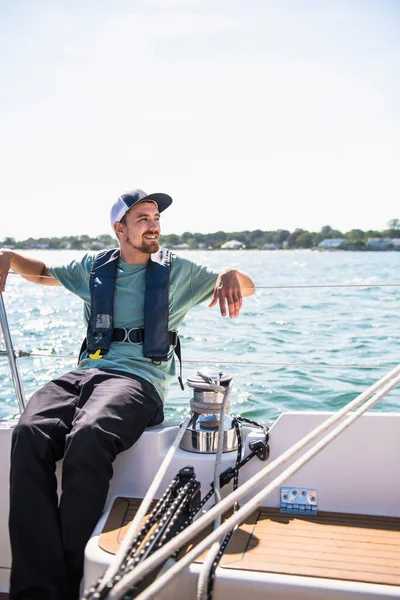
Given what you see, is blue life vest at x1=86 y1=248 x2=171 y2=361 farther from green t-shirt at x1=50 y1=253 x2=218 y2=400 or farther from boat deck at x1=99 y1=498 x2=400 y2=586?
boat deck at x1=99 y1=498 x2=400 y2=586

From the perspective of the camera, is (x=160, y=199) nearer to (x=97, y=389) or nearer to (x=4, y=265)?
(x=4, y=265)

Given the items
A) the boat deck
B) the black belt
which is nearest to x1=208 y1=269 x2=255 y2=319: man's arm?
the black belt

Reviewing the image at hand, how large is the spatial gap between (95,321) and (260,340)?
5875 millimetres

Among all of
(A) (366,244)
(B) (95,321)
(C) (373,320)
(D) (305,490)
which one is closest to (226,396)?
(D) (305,490)

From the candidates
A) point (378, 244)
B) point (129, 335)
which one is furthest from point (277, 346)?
point (378, 244)

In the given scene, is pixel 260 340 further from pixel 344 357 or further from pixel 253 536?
pixel 253 536

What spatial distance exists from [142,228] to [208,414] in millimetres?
794

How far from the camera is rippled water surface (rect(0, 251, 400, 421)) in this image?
5.32m

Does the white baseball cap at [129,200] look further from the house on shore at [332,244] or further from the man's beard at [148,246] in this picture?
the house on shore at [332,244]

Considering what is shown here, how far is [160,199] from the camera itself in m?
2.54

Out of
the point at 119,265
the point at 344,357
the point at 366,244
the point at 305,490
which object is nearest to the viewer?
the point at 305,490

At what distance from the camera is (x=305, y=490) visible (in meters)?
1.97

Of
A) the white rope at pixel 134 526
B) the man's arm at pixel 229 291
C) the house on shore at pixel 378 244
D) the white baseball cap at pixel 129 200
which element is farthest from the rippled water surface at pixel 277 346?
the house on shore at pixel 378 244

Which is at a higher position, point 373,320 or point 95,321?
point 95,321
